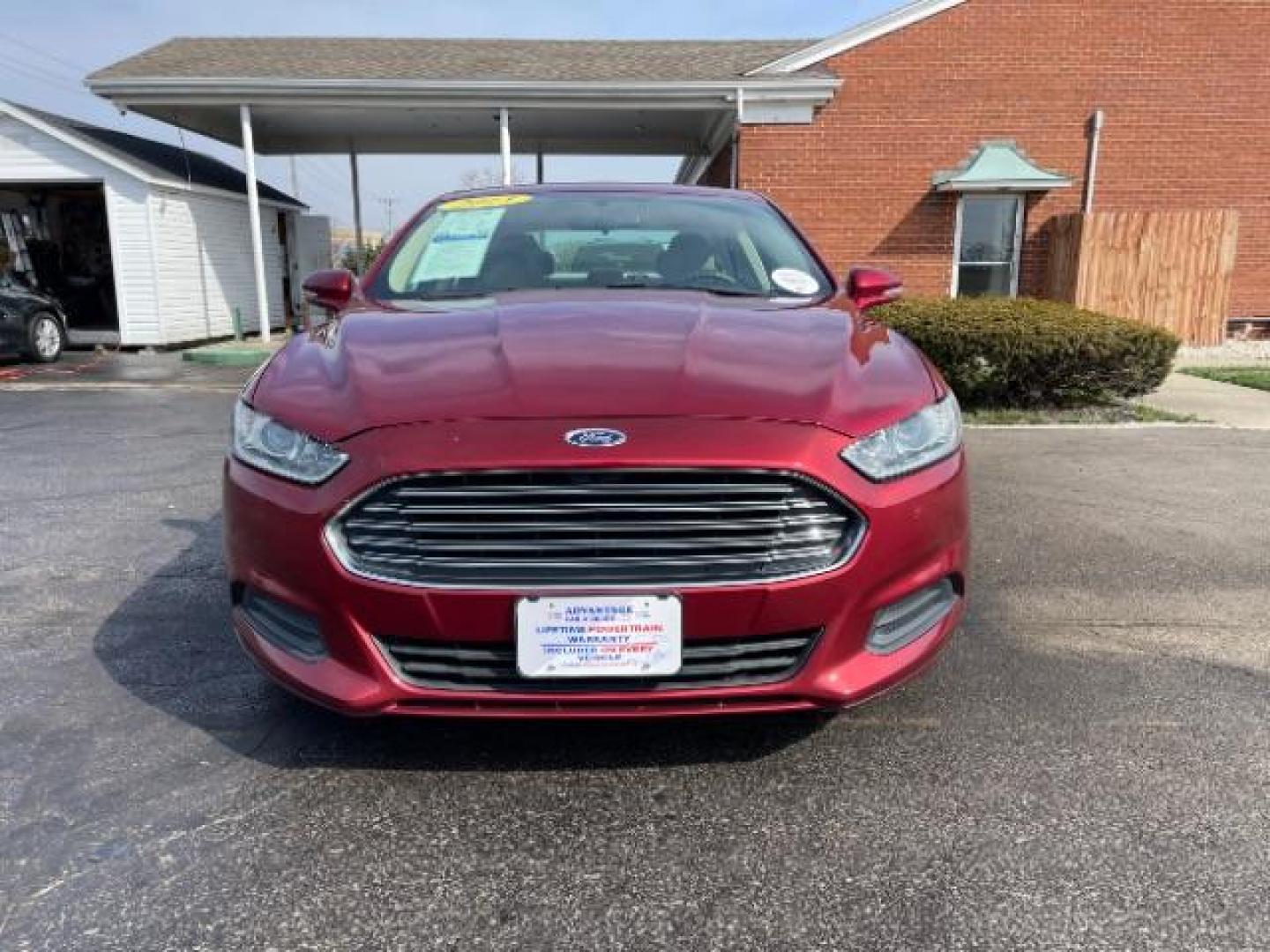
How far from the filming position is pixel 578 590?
6.59 ft

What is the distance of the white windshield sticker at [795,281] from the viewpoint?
3.23 meters

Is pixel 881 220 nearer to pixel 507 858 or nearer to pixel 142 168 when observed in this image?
pixel 142 168

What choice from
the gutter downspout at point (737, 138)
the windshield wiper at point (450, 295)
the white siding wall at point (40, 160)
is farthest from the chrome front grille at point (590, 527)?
the white siding wall at point (40, 160)

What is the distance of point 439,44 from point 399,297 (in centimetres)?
1383

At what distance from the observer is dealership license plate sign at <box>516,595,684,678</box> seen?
6.59 ft

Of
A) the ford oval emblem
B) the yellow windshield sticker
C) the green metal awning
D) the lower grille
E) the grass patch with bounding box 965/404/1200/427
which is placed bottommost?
the grass patch with bounding box 965/404/1200/427

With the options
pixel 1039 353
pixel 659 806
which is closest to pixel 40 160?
Answer: pixel 1039 353

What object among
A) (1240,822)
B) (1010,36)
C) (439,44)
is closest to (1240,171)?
(1010,36)

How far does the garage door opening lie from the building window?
504 inches

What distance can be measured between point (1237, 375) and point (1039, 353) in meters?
4.65

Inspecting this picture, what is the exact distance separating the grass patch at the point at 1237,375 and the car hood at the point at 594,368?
8.86 meters

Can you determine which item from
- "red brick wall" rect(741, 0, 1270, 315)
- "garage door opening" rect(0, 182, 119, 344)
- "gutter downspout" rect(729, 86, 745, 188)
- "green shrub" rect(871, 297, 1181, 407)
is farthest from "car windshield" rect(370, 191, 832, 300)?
"garage door opening" rect(0, 182, 119, 344)

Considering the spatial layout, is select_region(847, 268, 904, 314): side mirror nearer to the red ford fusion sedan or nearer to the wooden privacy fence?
the red ford fusion sedan

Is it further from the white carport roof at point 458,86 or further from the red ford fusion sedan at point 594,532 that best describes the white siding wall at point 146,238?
the red ford fusion sedan at point 594,532
